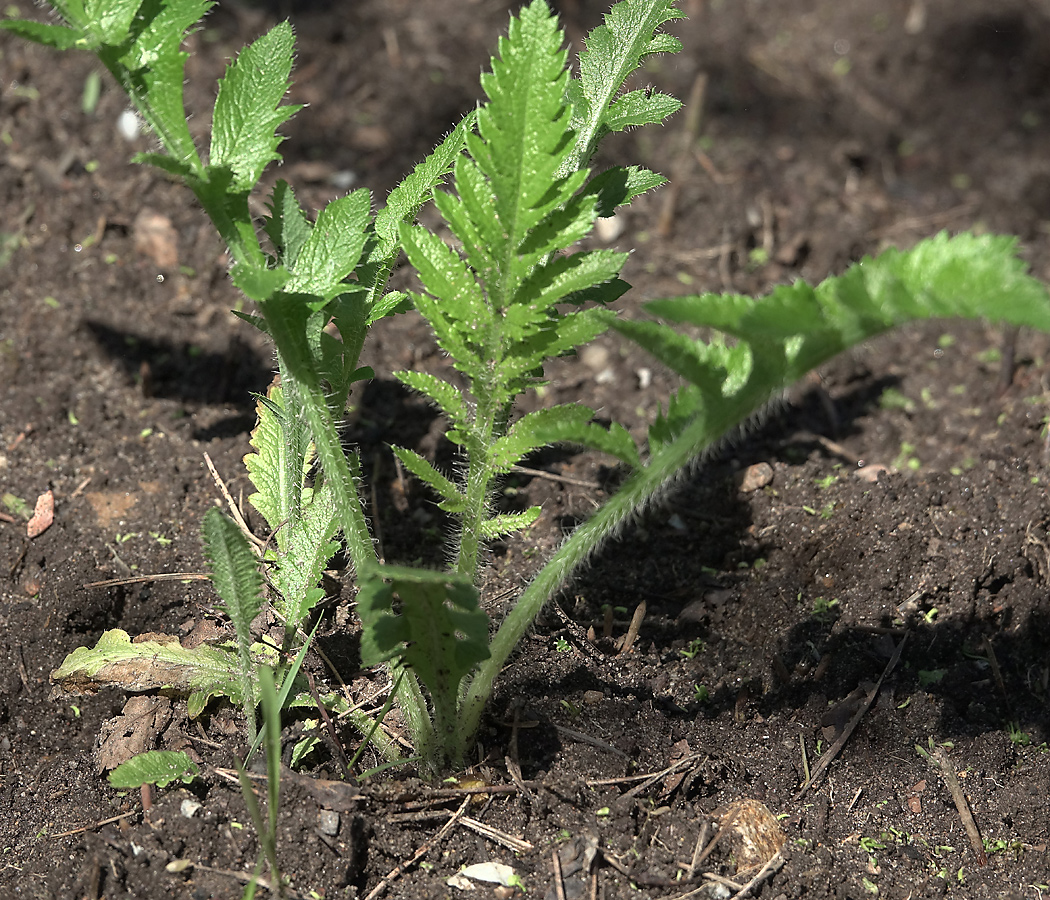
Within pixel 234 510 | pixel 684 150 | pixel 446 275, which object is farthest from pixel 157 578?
pixel 684 150

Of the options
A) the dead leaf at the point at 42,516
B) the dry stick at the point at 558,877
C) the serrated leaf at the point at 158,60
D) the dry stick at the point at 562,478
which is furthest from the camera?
the dry stick at the point at 562,478

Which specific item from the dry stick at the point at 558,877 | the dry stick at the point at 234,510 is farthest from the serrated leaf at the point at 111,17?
the dry stick at the point at 558,877

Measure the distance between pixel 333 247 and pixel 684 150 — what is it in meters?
2.83

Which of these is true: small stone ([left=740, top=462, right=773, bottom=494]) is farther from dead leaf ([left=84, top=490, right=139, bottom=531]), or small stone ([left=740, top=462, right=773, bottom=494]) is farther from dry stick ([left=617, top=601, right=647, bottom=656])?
dead leaf ([left=84, top=490, right=139, bottom=531])

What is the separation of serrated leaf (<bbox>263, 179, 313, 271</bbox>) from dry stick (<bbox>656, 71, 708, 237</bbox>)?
2.24 meters

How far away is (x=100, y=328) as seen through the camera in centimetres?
326

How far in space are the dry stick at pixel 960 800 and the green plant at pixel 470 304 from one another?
989 mm

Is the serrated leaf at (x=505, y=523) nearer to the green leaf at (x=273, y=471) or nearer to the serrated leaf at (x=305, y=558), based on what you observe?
the serrated leaf at (x=305, y=558)

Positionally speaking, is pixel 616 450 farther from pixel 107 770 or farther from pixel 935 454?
pixel 935 454

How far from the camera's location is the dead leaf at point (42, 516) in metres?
2.66

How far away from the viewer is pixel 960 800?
7.11 feet

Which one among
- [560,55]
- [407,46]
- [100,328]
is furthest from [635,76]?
[560,55]

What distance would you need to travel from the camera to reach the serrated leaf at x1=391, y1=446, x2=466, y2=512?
196 cm

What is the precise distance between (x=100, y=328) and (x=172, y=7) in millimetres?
1675
